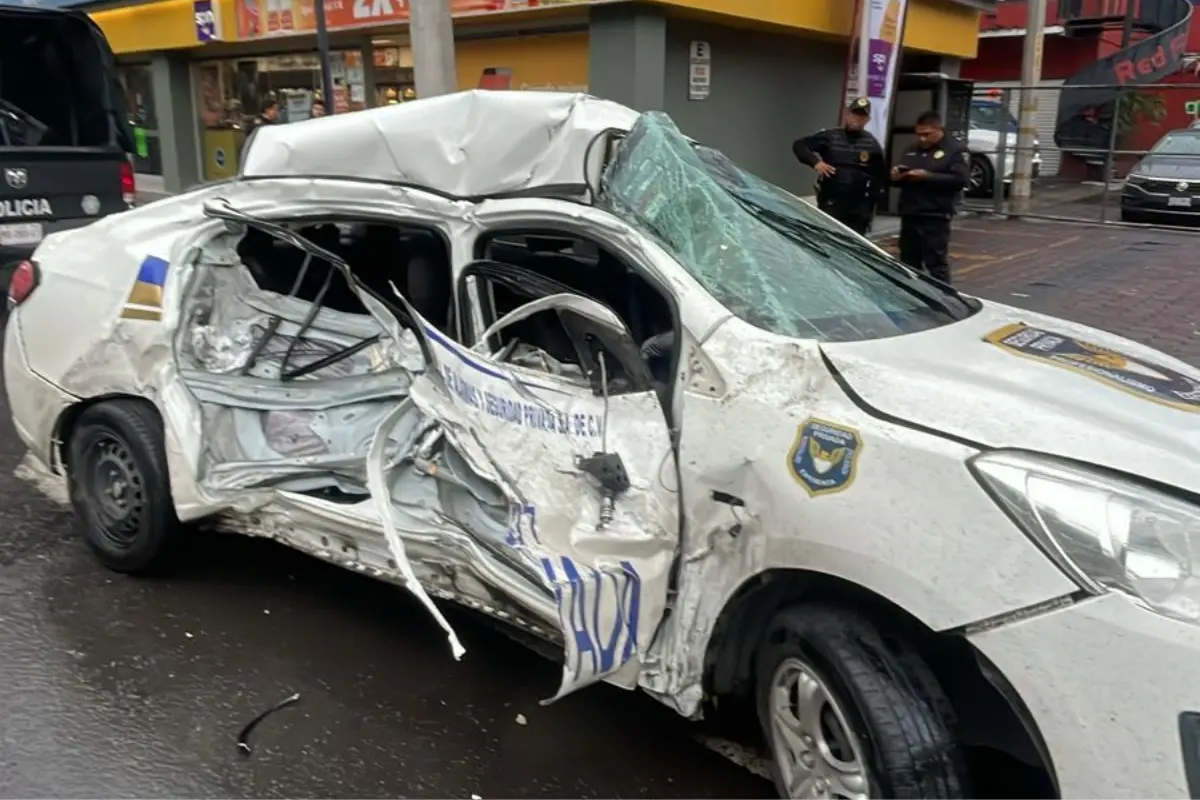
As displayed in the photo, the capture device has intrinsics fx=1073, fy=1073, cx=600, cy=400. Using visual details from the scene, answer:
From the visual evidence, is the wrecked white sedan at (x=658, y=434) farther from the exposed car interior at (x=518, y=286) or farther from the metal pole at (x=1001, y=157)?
the metal pole at (x=1001, y=157)

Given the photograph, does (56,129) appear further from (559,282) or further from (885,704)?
(885,704)

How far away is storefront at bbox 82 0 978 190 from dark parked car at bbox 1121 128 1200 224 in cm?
360

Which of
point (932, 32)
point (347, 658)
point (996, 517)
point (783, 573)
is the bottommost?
point (347, 658)

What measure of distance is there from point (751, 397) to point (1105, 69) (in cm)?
2187

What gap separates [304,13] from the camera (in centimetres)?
1433

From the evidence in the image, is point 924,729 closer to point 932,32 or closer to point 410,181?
point 410,181

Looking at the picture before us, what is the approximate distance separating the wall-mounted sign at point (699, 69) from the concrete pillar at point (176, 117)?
961cm

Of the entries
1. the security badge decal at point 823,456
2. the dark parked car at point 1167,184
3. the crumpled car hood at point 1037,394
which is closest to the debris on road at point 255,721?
the security badge decal at point 823,456

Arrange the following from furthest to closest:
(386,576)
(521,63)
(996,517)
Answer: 1. (521,63)
2. (386,576)
3. (996,517)

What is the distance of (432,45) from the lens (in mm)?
7609

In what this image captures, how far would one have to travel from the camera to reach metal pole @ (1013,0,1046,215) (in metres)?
16.8

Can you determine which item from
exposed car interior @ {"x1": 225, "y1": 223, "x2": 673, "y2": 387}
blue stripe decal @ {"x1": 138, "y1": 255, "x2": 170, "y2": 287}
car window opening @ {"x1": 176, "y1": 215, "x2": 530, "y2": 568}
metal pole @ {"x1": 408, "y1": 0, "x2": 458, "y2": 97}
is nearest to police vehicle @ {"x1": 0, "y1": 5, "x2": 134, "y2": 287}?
metal pole @ {"x1": 408, "y1": 0, "x2": 458, "y2": 97}

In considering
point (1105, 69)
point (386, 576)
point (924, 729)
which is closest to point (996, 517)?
point (924, 729)

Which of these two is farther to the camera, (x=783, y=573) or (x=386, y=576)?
(x=386, y=576)
